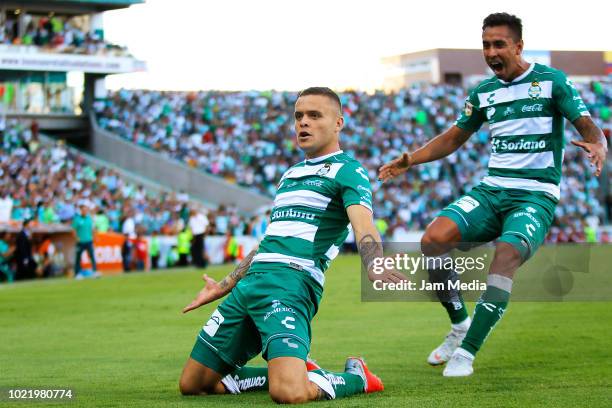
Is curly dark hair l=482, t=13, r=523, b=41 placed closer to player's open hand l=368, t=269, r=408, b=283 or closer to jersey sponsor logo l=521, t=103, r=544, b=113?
jersey sponsor logo l=521, t=103, r=544, b=113

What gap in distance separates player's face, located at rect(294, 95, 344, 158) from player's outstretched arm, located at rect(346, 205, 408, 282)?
0.62 metres

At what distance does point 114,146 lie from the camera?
1588 inches

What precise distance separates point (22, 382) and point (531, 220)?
389cm

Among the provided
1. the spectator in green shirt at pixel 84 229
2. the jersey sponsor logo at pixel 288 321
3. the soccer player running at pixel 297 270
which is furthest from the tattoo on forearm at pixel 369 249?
the spectator in green shirt at pixel 84 229

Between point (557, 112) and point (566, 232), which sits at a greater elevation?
point (557, 112)

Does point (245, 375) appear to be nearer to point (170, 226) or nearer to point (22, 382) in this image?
point (22, 382)

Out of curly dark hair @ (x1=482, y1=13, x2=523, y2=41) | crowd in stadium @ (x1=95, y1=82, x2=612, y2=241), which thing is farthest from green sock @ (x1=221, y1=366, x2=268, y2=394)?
crowd in stadium @ (x1=95, y1=82, x2=612, y2=241)

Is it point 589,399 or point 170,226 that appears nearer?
point 589,399

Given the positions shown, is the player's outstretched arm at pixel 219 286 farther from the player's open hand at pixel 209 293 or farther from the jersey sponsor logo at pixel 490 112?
the jersey sponsor logo at pixel 490 112

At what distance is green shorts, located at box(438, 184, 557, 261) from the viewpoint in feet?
25.8

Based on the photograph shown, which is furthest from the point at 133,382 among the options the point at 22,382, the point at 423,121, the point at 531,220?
the point at 423,121

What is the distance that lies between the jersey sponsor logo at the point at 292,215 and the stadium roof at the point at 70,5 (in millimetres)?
37045

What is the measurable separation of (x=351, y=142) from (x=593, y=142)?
34460mm

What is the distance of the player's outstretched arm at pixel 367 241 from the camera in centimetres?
577
